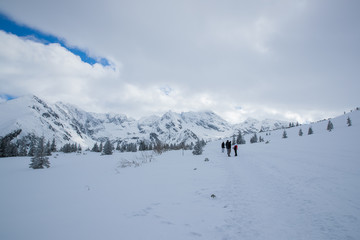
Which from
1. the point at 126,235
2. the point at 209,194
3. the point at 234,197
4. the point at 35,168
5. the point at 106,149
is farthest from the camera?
the point at 106,149

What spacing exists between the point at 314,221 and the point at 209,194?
2918 mm

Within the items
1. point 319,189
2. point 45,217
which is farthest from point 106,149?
point 319,189

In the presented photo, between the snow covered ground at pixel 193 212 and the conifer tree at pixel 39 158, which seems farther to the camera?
the conifer tree at pixel 39 158

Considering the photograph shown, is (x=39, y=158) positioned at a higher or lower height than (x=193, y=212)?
higher

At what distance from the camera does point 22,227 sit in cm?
322

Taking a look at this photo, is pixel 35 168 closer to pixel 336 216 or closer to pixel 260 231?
pixel 260 231

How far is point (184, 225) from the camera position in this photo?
3.46 m

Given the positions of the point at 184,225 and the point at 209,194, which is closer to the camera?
A: the point at 184,225

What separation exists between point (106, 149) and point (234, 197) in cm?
3908

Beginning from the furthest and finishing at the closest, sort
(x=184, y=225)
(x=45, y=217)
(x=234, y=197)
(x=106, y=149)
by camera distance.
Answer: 1. (x=106, y=149)
2. (x=234, y=197)
3. (x=45, y=217)
4. (x=184, y=225)

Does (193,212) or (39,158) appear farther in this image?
(39,158)

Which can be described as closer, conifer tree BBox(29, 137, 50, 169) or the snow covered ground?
the snow covered ground

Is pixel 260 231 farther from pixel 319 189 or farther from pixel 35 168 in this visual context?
pixel 35 168

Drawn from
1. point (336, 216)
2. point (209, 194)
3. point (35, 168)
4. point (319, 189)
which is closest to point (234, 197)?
point (209, 194)
